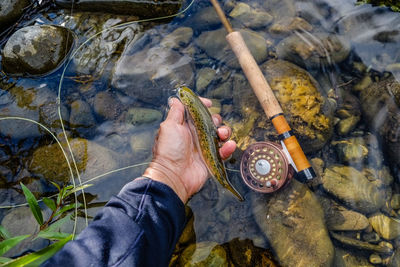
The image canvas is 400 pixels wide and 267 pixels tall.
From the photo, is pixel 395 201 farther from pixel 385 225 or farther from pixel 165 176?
pixel 165 176

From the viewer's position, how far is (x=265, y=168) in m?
3.26

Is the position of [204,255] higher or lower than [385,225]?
higher

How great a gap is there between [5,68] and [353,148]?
5.04 metres

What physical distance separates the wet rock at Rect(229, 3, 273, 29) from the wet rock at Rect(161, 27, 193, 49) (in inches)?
30.7

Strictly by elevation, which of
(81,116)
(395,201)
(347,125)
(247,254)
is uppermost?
(81,116)

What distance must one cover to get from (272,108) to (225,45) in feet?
4.92

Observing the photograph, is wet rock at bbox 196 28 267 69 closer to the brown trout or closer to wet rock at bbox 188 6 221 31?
wet rock at bbox 188 6 221 31

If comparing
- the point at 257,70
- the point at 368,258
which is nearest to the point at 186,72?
the point at 257,70

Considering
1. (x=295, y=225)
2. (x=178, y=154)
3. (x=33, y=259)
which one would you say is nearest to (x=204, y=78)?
(x=178, y=154)

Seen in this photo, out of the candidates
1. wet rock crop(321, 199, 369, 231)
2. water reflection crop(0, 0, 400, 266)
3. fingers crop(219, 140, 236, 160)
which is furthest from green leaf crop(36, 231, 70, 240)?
wet rock crop(321, 199, 369, 231)

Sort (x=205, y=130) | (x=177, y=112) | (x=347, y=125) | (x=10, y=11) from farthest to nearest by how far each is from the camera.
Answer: (x=10, y=11) < (x=347, y=125) < (x=177, y=112) < (x=205, y=130)

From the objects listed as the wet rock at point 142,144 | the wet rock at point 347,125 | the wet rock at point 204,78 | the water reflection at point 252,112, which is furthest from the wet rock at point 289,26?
the wet rock at point 142,144

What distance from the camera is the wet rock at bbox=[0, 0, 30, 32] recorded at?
13.5ft

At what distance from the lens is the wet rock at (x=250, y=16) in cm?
435
